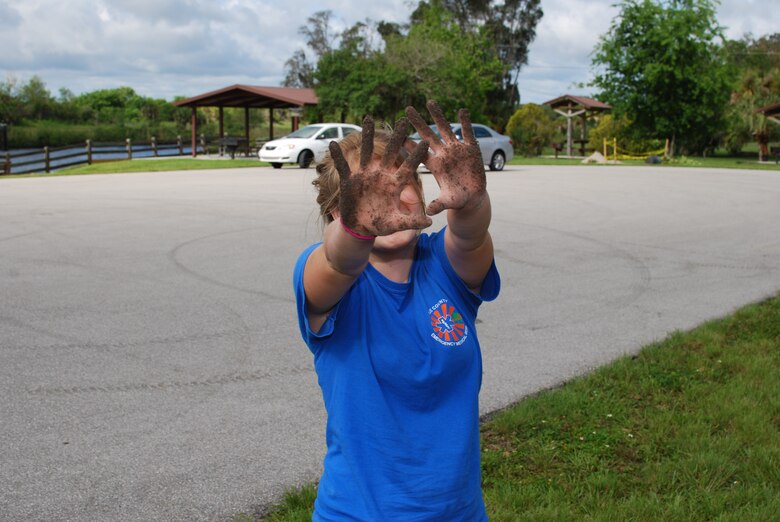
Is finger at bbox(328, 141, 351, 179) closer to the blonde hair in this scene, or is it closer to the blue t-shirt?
the blonde hair

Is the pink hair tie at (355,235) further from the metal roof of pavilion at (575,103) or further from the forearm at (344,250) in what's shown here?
the metal roof of pavilion at (575,103)

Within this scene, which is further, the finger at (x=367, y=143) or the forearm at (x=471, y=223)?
the forearm at (x=471, y=223)

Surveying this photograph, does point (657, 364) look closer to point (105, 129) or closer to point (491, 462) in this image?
point (491, 462)

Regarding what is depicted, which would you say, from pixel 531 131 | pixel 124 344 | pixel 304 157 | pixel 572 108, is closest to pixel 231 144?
pixel 304 157

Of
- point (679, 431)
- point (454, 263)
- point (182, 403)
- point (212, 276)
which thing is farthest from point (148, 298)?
point (454, 263)

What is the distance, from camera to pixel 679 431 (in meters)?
4.13

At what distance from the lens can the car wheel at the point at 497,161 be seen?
28250 millimetres

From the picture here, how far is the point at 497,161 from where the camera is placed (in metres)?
28.5

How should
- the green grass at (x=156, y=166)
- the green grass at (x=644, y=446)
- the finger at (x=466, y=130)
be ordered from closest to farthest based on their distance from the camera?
the finger at (x=466, y=130) → the green grass at (x=644, y=446) → the green grass at (x=156, y=166)

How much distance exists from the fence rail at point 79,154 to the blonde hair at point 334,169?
114 ft

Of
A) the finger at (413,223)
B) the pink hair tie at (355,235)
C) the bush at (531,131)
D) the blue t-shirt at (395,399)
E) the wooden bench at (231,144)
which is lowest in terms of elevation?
the blue t-shirt at (395,399)

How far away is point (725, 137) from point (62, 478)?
52255 millimetres

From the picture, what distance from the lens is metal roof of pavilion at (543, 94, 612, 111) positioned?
51.7 metres

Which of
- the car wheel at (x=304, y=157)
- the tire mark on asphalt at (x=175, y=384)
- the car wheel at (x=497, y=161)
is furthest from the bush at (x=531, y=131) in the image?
the tire mark on asphalt at (x=175, y=384)
